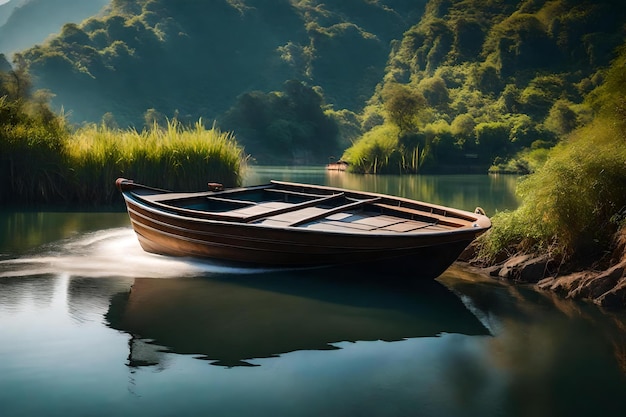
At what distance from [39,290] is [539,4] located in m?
92.9

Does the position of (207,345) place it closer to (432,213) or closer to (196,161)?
(432,213)

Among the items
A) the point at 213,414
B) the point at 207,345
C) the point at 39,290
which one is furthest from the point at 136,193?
the point at 213,414

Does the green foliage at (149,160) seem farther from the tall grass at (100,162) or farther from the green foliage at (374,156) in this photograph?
the green foliage at (374,156)

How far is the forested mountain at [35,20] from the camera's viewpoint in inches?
6860

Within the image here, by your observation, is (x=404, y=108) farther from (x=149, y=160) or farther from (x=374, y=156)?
(x=149, y=160)

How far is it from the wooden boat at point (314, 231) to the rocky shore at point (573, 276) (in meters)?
0.89

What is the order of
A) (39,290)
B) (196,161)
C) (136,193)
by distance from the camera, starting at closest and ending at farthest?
1. (39,290)
2. (136,193)
3. (196,161)

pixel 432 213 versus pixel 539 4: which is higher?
pixel 539 4

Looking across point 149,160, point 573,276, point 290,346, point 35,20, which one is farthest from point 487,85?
point 35,20

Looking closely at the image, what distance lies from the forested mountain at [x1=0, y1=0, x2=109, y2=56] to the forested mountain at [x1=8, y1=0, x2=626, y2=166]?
77.9 metres

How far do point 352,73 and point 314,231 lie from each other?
94394 mm

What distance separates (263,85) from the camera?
9525 cm

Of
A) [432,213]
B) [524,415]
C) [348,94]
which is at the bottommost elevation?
[524,415]

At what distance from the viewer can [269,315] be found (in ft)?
23.0
